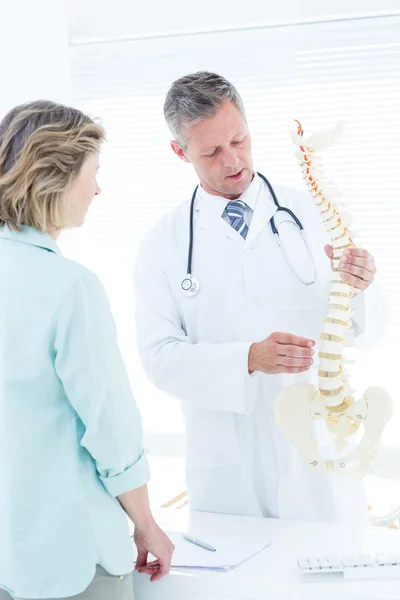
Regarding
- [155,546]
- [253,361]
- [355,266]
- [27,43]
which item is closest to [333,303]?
[355,266]

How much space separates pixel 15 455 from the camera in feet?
4.17

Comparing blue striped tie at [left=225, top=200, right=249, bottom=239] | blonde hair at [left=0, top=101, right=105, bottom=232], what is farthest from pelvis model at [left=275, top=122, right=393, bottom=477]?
blonde hair at [left=0, top=101, right=105, bottom=232]

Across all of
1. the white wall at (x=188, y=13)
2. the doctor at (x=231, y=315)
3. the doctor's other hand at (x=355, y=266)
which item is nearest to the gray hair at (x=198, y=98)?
the doctor at (x=231, y=315)

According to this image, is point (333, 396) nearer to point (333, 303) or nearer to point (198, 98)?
point (333, 303)

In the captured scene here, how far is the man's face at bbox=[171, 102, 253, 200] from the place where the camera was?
185cm

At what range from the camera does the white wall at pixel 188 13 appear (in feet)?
10.1

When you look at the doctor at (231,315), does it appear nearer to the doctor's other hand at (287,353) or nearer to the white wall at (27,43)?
the doctor's other hand at (287,353)

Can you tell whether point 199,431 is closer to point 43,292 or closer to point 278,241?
point 278,241

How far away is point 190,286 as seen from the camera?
6.21 feet

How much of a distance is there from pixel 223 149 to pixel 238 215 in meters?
0.17

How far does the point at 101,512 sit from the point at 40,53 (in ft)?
8.57

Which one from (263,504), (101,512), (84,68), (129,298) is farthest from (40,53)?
(101,512)

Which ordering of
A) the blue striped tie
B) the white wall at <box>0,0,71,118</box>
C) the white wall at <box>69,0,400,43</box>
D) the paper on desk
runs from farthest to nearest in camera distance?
the white wall at <box>0,0,71,118</box> < the white wall at <box>69,0,400,43</box> < the blue striped tie < the paper on desk

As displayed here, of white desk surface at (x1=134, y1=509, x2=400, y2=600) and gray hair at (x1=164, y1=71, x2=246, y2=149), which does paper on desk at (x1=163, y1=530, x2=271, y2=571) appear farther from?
gray hair at (x1=164, y1=71, x2=246, y2=149)
